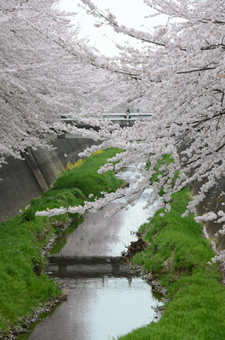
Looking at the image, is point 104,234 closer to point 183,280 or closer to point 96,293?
point 96,293

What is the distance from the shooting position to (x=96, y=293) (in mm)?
10961

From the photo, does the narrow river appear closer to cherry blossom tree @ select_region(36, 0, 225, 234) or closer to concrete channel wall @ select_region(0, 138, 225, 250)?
concrete channel wall @ select_region(0, 138, 225, 250)

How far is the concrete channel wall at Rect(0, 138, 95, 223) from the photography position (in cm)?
1728

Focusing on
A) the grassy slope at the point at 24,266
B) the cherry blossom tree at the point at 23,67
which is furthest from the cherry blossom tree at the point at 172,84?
the grassy slope at the point at 24,266

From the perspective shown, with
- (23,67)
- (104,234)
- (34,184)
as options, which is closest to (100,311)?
(23,67)

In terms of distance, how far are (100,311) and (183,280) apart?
7.08 ft

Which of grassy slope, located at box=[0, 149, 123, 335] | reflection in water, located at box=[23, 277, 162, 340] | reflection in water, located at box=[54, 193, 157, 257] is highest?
grassy slope, located at box=[0, 149, 123, 335]

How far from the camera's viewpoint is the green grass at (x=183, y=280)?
7.17 metres

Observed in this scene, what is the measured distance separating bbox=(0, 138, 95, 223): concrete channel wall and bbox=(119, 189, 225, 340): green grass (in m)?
4.27

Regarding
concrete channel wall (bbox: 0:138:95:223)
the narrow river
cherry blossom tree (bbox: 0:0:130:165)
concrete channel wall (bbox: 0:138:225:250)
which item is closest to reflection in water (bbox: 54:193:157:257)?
the narrow river

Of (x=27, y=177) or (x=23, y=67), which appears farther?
(x=27, y=177)

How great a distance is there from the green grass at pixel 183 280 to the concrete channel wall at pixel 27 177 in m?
4.27

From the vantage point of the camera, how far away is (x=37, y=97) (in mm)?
12781

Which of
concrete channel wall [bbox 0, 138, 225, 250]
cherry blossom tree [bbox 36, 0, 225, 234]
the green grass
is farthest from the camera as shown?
concrete channel wall [bbox 0, 138, 225, 250]
